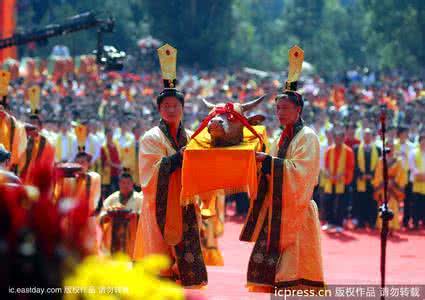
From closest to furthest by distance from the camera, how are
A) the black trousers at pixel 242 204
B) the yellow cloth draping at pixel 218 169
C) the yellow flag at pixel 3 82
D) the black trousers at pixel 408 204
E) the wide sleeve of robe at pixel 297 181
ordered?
1. the yellow cloth draping at pixel 218 169
2. the wide sleeve of robe at pixel 297 181
3. the yellow flag at pixel 3 82
4. the black trousers at pixel 408 204
5. the black trousers at pixel 242 204

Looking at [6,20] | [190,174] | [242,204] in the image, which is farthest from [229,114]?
[6,20]

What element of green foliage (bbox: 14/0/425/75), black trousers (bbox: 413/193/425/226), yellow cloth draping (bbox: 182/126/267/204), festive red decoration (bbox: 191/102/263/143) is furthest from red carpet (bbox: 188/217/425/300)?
green foliage (bbox: 14/0/425/75)

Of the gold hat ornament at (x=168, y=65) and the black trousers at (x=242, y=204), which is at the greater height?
the gold hat ornament at (x=168, y=65)

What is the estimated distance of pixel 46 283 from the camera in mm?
4172

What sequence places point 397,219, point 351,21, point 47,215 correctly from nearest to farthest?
point 47,215, point 397,219, point 351,21

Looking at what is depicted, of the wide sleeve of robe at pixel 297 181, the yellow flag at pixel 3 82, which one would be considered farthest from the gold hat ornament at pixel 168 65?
the yellow flag at pixel 3 82

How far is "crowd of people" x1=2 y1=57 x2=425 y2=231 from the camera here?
792 inches

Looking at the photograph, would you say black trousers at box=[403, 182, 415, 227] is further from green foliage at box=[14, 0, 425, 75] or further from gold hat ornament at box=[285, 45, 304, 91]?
green foliage at box=[14, 0, 425, 75]

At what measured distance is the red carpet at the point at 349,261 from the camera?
38.7 ft

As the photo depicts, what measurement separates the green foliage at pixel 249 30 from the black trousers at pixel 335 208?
22.5 meters

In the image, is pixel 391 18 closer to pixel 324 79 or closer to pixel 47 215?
pixel 324 79

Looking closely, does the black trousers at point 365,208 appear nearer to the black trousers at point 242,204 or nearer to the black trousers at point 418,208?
the black trousers at point 418,208

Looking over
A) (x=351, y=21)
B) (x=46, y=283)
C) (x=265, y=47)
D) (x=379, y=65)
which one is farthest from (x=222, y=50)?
(x=46, y=283)

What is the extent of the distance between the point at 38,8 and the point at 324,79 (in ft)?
51.0
